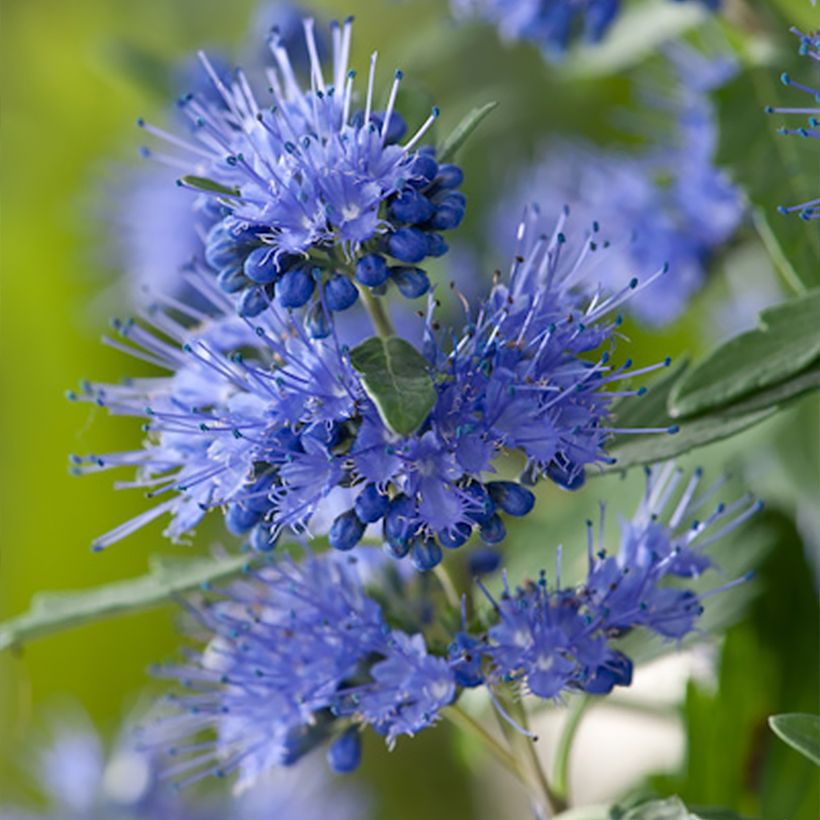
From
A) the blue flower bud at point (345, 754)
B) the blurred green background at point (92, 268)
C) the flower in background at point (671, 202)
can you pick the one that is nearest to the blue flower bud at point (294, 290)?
the blue flower bud at point (345, 754)

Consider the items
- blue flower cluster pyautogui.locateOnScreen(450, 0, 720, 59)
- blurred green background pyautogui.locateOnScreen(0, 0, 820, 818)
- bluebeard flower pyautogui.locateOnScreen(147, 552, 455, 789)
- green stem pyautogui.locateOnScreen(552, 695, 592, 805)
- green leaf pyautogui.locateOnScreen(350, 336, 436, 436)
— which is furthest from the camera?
blurred green background pyautogui.locateOnScreen(0, 0, 820, 818)

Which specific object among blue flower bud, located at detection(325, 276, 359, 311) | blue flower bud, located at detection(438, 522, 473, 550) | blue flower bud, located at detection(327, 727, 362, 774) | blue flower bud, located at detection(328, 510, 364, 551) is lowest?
blue flower bud, located at detection(327, 727, 362, 774)

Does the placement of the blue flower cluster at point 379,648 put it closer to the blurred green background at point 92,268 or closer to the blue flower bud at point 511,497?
the blue flower bud at point 511,497

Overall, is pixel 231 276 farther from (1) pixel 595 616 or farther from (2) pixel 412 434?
(1) pixel 595 616

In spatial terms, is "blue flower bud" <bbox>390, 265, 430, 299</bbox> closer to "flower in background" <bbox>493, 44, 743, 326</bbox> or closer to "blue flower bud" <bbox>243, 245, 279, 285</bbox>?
"blue flower bud" <bbox>243, 245, 279, 285</bbox>

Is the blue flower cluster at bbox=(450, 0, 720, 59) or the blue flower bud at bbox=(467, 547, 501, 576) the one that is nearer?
the blue flower bud at bbox=(467, 547, 501, 576)

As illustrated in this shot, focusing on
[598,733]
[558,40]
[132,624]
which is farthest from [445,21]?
[132,624]

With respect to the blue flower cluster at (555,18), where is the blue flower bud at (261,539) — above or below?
below

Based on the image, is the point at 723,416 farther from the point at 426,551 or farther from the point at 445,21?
the point at 445,21

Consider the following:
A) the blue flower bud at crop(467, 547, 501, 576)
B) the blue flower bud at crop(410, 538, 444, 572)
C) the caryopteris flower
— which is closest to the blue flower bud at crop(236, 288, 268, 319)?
the caryopteris flower
